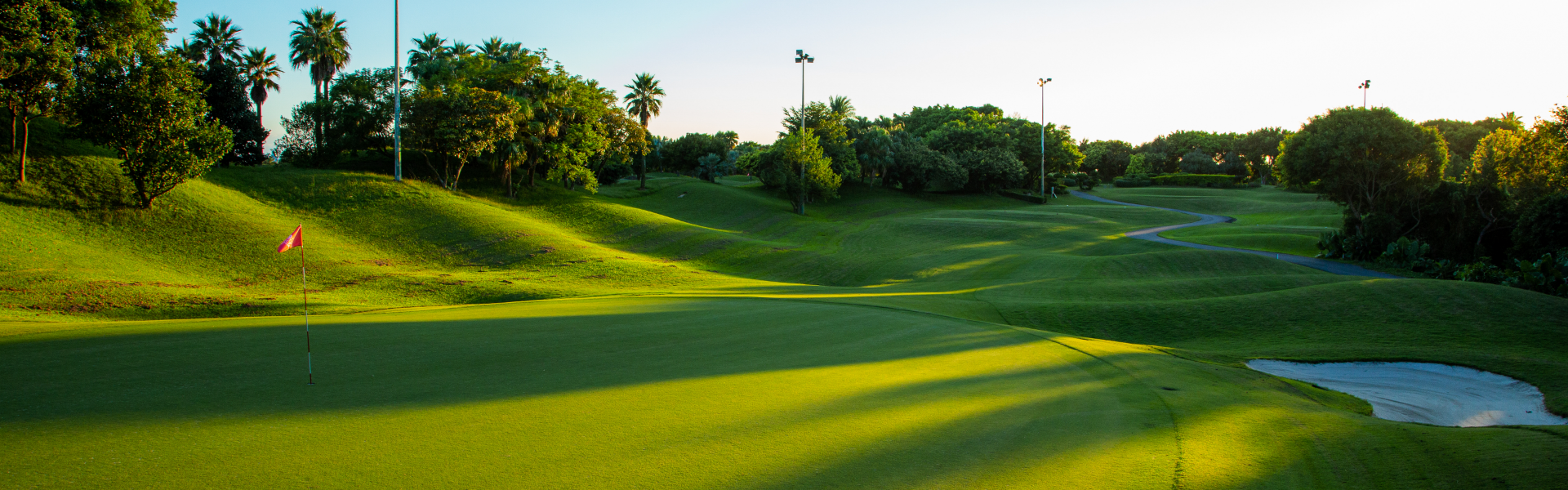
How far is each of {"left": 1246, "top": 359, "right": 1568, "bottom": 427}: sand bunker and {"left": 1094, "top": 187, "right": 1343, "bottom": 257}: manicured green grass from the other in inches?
1120

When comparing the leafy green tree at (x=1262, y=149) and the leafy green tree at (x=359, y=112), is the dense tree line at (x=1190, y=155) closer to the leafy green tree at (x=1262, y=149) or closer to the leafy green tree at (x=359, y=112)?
the leafy green tree at (x=1262, y=149)

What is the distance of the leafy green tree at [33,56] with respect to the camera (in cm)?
2700

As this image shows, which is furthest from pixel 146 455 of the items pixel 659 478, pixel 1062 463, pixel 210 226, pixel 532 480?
pixel 210 226

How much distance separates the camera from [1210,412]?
7.97m

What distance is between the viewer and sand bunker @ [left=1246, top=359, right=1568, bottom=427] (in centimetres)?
969

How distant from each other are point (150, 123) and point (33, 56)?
189 inches

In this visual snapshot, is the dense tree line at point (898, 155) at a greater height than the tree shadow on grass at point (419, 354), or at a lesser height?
greater

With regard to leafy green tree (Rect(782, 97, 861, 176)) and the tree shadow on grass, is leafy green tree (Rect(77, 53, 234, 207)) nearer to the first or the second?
the tree shadow on grass

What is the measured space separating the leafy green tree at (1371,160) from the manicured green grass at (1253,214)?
3658mm

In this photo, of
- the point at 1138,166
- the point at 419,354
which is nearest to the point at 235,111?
the point at 419,354

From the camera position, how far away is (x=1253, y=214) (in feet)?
210

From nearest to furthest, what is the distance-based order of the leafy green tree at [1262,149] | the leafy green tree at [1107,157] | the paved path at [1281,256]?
the paved path at [1281,256], the leafy green tree at [1262,149], the leafy green tree at [1107,157]

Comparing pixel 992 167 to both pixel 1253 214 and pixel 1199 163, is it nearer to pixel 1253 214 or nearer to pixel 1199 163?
pixel 1253 214

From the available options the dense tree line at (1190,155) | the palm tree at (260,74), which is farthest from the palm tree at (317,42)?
the dense tree line at (1190,155)
